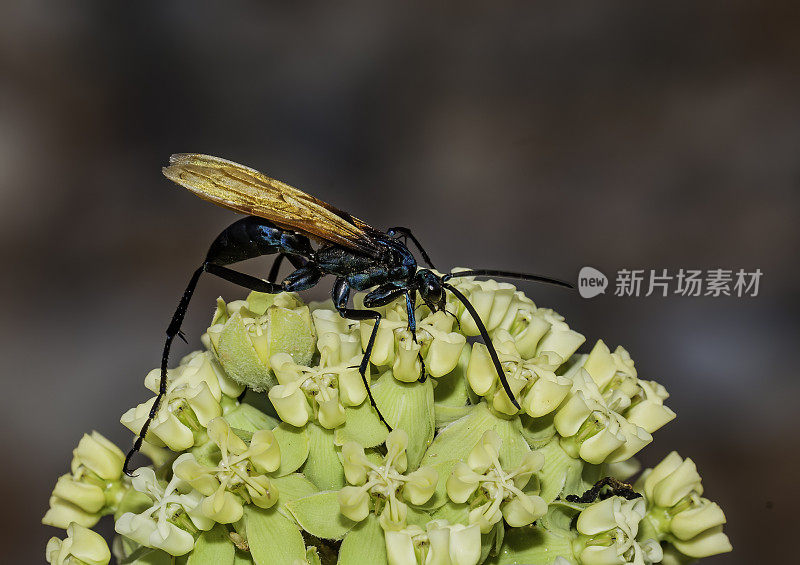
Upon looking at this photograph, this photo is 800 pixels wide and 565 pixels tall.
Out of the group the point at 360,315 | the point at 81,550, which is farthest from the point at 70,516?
the point at 360,315

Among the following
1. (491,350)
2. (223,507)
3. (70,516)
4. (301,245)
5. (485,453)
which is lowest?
(70,516)

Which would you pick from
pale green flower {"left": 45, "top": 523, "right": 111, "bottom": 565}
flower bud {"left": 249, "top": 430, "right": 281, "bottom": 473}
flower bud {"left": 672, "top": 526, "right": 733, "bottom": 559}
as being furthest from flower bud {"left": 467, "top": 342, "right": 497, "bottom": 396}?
pale green flower {"left": 45, "top": 523, "right": 111, "bottom": 565}

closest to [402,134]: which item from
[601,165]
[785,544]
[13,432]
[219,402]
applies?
[601,165]

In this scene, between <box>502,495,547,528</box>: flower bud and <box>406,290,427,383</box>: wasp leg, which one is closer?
<box>502,495,547,528</box>: flower bud

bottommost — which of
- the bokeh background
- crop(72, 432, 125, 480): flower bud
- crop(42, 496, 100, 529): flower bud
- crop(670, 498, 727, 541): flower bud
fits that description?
crop(42, 496, 100, 529): flower bud

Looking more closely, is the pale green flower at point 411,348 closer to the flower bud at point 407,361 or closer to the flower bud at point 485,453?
the flower bud at point 407,361

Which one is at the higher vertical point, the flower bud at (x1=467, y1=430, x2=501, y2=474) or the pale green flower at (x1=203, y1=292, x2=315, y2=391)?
the pale green flower at (x1=203, y1=292, x2=315, y2=391)

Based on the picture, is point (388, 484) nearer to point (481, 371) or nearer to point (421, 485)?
point (421, 485)

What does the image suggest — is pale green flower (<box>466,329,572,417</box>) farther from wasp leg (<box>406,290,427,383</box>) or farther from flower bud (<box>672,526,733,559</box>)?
flower bud (<box>672,526,733,559</box>)
